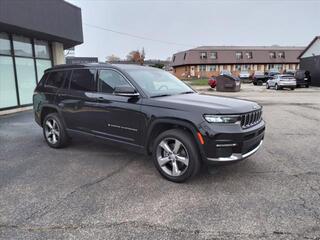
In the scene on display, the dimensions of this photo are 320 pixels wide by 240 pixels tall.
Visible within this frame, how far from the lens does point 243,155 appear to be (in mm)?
3820

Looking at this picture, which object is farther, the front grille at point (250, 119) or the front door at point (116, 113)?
the front door at point (116, 113)

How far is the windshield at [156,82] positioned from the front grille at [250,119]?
1390 millimetres

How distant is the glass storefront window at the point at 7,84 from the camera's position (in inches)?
416

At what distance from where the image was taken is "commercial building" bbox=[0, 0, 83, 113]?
9812 mm

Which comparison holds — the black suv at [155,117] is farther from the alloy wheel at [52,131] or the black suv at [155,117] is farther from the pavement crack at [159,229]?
the pavement crack at [159,229]

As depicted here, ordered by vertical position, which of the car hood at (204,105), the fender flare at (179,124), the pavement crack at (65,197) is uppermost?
the car hood at (204,105)

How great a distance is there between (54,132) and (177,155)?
3.17m

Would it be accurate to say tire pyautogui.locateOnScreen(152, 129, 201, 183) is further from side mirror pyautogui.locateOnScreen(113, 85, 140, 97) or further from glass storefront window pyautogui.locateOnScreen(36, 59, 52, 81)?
glass storefront window pyautogui.locateOnScreen(36, 59, 52, 81)

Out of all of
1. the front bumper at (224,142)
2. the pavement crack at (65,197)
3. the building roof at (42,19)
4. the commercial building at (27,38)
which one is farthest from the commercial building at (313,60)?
the pavement crack at (65,197)

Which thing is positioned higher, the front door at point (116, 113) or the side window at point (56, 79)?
the side window at point (56, 79)

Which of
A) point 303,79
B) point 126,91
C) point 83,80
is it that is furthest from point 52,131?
point 303,79

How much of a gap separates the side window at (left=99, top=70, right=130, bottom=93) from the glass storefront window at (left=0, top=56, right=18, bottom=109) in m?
7.68

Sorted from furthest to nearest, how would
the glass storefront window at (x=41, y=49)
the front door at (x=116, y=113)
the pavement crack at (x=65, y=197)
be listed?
the glass storefront window at (x=41, y=49)
the front door at (x=116, y=113)
the pavement crack at (x=65, y=197)

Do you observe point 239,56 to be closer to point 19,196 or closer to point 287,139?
point 287,139
